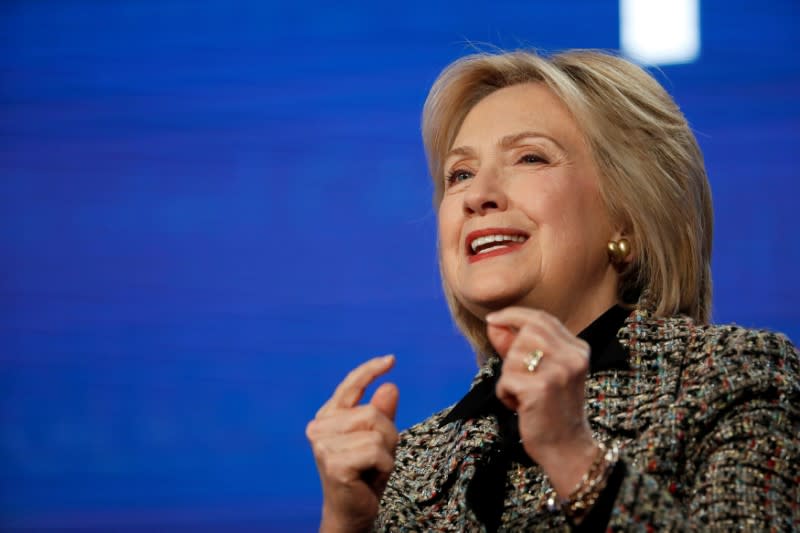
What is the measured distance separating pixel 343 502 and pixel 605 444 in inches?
14.8

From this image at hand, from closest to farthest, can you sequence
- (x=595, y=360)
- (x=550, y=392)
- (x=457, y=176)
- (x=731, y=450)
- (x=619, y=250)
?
1. (x=550, y=392)
2. (x=731, y=450)
3. (x=595, y=360)
4. (x=619, y=250)
5. (x=457, y=176)

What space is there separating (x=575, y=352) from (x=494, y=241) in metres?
0.55

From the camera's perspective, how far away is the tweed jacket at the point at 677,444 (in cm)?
124

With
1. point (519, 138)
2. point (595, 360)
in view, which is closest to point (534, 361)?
point (595, 360)

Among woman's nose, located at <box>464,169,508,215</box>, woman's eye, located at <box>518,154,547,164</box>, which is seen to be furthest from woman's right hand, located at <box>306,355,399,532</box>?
woman's eye, located at <box>518,154,547,164</box>

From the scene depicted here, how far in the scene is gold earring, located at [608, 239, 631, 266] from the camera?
5.83ft

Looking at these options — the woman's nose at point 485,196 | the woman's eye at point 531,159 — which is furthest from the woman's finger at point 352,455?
the woman's eye at point 531,159

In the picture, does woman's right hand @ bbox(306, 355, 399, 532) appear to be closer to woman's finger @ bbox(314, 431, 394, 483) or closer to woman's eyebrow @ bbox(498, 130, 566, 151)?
woman's finger @ bbox(314, 431, 394, 483)

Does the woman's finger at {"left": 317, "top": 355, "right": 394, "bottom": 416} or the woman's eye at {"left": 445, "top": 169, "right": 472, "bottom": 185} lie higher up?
the woman's eye at {"left": 445, "top": 169, "right": 472, "bottom": 185}

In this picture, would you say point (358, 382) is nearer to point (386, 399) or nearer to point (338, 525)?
point (386, 399)

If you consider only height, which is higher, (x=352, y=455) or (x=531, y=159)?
(x=531, y=159)

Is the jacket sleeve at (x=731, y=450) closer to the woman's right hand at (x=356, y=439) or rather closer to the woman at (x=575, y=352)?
the woman at (x=575, y=352)

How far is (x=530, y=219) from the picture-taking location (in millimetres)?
1701

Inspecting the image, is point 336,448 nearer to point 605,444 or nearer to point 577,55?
point 605,444
